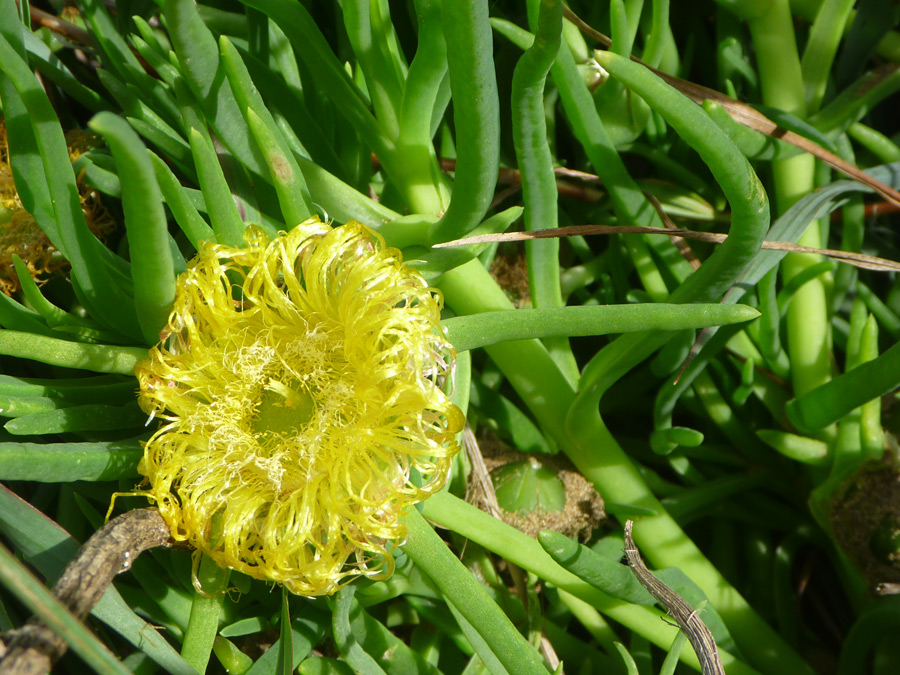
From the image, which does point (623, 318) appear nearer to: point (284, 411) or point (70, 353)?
point (284, 411)

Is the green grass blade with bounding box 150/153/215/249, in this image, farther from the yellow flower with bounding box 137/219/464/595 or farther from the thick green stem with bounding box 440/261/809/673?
the thick green stem with bounding box 440/261/809/673

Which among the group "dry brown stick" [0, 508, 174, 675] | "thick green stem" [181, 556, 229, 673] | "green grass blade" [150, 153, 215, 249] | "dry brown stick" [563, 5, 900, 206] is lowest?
"thick green stem" [181, 556, 229, 673]

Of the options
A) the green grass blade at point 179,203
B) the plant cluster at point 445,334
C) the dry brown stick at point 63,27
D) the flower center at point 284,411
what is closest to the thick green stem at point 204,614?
the plant cluster at point 445,334

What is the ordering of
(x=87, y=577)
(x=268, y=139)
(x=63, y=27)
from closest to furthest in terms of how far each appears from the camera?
(x=87, y=577) < (x=268, y=139) < (x=63, y=27)

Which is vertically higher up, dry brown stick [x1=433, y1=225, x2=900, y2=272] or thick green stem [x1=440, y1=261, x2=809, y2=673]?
dry brown stick [x1=433, y1=225, x2=900, y2=272]

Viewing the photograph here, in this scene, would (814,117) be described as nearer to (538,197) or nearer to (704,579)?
(538,197)

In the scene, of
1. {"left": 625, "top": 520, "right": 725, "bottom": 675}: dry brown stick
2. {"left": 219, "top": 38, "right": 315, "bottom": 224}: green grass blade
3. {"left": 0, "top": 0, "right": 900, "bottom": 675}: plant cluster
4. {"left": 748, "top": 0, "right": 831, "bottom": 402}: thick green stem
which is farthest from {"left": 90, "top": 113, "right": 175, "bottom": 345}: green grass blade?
{"left": 748, "top": 0, "right": 831, "bottom": 402}: thick green stem

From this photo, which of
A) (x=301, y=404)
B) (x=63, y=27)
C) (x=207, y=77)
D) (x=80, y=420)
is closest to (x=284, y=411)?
(x=301, y=404)
